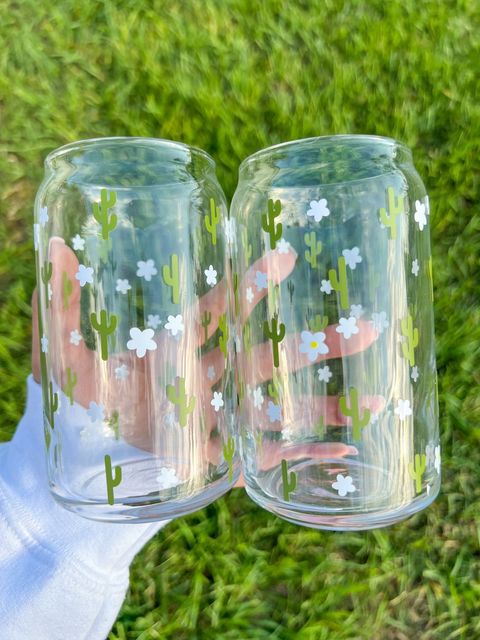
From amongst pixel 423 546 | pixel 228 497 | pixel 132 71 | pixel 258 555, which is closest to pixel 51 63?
pixel 132 71

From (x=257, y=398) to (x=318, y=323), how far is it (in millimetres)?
154

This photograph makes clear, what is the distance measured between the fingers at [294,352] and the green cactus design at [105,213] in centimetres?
27

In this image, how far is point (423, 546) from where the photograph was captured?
4.66ft

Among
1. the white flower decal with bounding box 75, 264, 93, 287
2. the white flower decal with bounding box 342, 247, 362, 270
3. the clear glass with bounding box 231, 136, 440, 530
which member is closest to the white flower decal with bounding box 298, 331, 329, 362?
the clear glass with bounding box 231, 136, 440, 530

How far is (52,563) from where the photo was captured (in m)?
1.10

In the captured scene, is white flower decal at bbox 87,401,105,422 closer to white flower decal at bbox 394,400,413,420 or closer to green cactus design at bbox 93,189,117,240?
green cactus design at bbox 93,189,117,240

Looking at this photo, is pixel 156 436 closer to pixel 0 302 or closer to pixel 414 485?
pixel 414 485

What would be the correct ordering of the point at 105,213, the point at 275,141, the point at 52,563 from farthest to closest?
the point at 275,141, the point at 52,563, the point at 105,213

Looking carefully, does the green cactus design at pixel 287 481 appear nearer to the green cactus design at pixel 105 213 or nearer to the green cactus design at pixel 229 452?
the green cactus design at pixel 229 452

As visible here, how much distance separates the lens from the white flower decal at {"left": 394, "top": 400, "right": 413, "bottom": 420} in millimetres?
932

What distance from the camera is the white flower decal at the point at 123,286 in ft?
2.90

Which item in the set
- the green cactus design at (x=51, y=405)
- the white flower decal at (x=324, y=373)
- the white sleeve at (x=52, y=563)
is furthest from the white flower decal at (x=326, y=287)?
the white sleeve at (x=52, y=563)

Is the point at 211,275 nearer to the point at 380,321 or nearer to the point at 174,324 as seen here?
the point at 174,324

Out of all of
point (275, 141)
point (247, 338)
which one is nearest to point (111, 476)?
point (247, 338)
